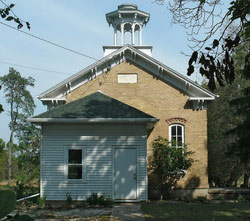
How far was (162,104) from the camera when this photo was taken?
19281mm

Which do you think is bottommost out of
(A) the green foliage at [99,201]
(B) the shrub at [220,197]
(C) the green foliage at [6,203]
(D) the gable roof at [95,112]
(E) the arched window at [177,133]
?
(B) the shrub at [220,197]

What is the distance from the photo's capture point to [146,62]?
19578 mm

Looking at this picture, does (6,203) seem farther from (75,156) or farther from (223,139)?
(223,139)

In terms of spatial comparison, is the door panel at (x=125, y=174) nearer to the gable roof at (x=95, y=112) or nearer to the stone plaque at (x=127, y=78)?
the gable roof at (x=95, y=112)

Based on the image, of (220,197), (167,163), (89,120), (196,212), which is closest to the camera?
(196,212)

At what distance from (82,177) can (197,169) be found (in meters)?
6.10

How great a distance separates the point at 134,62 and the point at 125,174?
6.20 metres

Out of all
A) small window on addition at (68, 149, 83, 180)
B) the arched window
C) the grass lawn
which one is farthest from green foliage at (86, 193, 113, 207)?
the arched window

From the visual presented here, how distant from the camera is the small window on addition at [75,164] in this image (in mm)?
16438

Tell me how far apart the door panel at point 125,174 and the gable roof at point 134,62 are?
15.4 feet

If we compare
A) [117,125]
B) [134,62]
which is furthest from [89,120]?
[134,62]

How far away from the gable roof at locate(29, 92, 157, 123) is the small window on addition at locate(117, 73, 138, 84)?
5.57 feet

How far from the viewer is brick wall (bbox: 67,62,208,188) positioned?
62.2 ft

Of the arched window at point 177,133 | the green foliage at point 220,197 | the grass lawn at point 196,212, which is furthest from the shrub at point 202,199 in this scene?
the arched window at point 177,133
